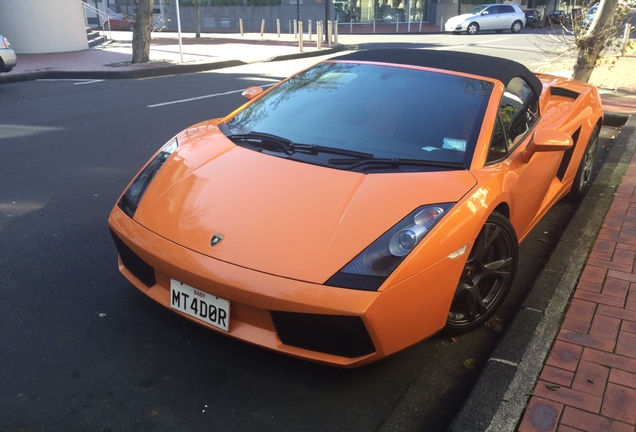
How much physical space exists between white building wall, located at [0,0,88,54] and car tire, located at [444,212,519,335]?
16.7m

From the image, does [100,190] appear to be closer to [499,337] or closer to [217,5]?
[499,337]

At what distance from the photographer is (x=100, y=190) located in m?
5.06

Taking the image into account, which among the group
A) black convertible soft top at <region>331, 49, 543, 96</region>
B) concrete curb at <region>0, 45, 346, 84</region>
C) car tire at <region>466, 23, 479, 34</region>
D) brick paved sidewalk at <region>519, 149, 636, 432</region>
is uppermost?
black convertible soft top at <region>331, 49, 543, 96</region>

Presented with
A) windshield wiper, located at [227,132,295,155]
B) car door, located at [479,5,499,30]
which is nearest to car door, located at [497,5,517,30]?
car door, located at [479,5,499,30]

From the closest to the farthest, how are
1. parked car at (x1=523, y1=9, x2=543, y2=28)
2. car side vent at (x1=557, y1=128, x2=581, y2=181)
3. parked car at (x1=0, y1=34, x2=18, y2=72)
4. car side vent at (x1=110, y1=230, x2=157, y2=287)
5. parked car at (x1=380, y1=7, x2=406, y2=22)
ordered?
car side vent at (x1=110, y1=230, x2=157, y2=287) → car side vent at (x1=557, y1=128, x2=581, y2=181) → parked car at (x1=0, y1=34, x2=18, y2=72) → parked car at (x1=523, y1=9, x2=543, y2=28) → parked car at (x1=380, y1=7, x2=406, y2=22)

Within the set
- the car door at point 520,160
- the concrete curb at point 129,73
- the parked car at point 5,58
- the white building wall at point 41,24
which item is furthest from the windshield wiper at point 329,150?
the white building wall at point 41,24

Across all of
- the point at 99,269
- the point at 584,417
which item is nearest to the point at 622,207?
the point at 584,417

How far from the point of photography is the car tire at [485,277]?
115 inches

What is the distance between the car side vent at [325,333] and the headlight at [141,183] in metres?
1.06

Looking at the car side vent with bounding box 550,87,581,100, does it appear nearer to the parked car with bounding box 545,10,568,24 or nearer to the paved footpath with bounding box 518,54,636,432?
the paved footpath with bounding box 518,54,636,432

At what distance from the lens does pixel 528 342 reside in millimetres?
2850

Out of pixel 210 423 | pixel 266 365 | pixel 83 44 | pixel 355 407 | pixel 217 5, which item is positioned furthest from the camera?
pixel 217 5

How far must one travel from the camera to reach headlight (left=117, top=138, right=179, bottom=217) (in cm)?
300

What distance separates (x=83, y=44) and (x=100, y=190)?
1546 centimetres
